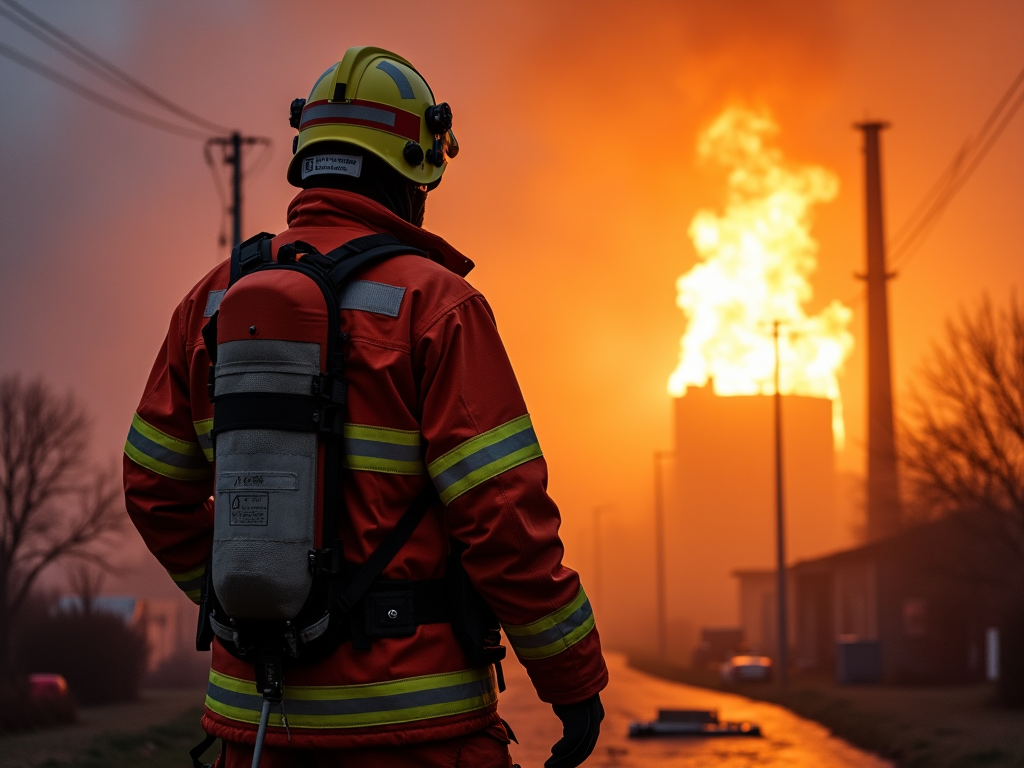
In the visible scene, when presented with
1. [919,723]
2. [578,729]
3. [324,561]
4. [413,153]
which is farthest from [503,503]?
[919,723]

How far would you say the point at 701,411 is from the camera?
276ft

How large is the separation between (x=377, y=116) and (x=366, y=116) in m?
0.03

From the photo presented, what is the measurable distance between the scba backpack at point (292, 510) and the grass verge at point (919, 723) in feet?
33.3

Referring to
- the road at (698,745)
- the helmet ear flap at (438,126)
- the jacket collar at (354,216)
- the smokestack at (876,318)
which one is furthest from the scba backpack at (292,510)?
the smokestack at (876,318)

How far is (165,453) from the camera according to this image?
3.65 meters

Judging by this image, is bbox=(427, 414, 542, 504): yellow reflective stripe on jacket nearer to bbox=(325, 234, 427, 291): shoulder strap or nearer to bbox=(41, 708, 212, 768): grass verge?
bbox=(325, 234, 427, 291): shoulder strap

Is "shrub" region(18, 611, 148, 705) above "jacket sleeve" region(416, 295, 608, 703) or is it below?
below

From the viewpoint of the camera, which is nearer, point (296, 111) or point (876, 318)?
point (296, 111)

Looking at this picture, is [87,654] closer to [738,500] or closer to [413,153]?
[413,153]

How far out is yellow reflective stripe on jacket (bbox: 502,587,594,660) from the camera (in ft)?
10.3

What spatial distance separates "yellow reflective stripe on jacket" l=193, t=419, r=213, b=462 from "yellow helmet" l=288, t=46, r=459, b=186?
2.04ft

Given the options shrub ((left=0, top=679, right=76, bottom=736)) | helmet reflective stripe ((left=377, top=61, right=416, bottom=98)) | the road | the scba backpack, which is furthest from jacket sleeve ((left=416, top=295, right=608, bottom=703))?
shrub ((left=0, top=679, right=76, bottom=736))

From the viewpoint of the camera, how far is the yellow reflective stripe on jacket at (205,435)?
11.6 feet

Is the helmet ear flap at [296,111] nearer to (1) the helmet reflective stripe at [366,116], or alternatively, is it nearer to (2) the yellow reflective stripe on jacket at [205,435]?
(1) the helmet reflective stripe at [366,116]
